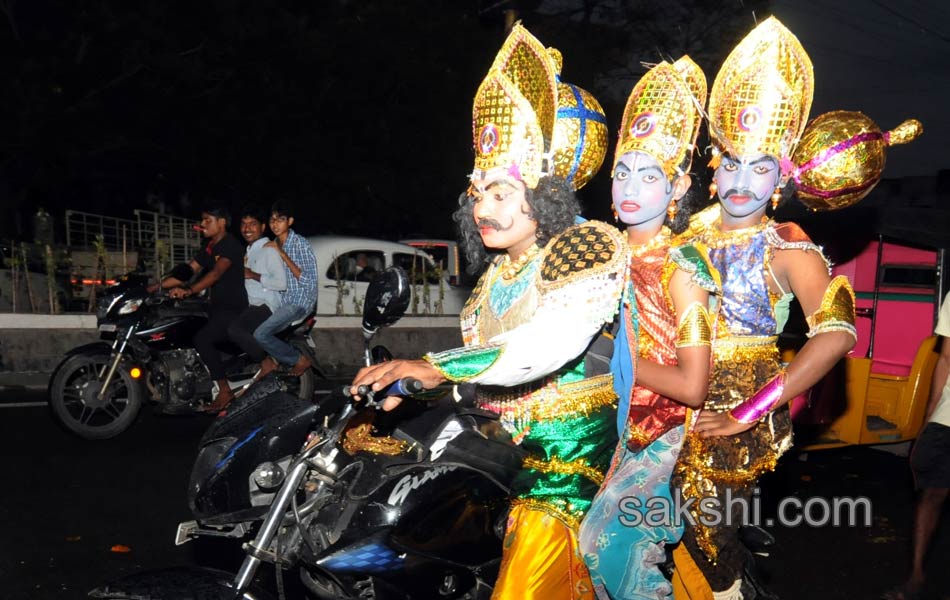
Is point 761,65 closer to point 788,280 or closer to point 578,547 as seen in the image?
point 788,280

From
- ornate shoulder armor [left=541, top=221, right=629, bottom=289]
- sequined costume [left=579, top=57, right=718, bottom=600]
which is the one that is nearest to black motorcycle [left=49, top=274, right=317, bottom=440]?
sequined costume [left=579, top=57, right=718, bottom=600]

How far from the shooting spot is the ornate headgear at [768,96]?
3.63 meters

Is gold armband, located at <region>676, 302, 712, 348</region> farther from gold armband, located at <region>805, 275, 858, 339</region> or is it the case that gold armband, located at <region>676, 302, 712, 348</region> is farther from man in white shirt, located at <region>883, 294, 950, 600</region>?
man in white shirt, located at <region>883, 294, 950, 600</region>

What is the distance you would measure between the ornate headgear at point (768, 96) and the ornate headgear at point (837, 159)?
193mm

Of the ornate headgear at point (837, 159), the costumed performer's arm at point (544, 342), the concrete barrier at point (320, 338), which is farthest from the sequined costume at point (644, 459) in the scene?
the concrete barrier at point (320, 338)

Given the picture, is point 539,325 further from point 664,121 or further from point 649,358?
point 664,121

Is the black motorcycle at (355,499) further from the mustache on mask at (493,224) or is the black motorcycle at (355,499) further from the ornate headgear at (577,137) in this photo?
the ornate headgear at (577,137)

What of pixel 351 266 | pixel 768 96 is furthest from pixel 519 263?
pixel 351 266

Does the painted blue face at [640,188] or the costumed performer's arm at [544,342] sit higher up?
the painted blue face at [640,188]

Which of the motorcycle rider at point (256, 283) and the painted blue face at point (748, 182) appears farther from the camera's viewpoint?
the motorcycle rider at point (256, 283)

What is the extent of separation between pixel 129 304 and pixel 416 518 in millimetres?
5423

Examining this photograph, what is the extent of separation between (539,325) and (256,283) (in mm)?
6066

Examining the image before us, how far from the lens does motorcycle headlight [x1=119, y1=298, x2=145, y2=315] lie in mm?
7128

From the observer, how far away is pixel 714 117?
3.77 meters
